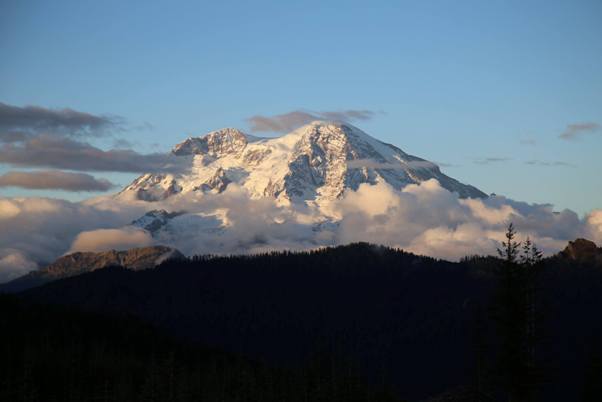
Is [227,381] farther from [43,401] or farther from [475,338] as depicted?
[475,338]

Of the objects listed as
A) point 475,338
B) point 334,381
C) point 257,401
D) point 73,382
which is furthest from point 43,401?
point 475,338

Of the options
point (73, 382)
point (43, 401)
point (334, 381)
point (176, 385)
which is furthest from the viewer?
point (73, 382)

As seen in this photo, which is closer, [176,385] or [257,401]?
[257,401]

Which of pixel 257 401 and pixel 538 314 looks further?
pixel 257 401

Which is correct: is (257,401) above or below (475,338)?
below

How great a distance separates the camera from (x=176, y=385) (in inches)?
5817

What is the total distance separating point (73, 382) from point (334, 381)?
69.5 meters

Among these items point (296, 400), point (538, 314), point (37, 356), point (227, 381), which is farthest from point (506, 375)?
point (37, 356)

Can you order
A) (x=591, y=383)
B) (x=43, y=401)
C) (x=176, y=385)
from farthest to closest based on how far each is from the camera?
1. (x=43, y=401)
2. (x=176, y=385)
3. (x=591, y=383)

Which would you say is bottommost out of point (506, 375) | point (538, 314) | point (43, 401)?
point (43, 401)

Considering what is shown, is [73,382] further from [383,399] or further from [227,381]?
[383,399]

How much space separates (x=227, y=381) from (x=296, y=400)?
1519 inches

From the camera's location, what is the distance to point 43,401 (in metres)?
164

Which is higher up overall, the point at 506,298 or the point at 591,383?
the point at 506,298
